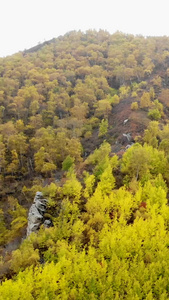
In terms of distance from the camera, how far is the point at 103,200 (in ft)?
114

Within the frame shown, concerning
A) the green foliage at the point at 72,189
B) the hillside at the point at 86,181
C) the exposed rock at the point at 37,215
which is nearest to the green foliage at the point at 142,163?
the hillside at the point at 86,181

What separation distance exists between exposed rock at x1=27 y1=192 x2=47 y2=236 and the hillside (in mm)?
574

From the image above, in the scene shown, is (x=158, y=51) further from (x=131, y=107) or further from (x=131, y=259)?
(x=131, y=259)

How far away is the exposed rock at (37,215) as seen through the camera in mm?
33256

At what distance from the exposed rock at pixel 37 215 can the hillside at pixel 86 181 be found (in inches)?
22.6

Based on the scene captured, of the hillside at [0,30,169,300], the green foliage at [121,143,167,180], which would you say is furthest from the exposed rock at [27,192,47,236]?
the green foliage at [121,143,167,180]

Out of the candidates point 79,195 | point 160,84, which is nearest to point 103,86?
point 160,84

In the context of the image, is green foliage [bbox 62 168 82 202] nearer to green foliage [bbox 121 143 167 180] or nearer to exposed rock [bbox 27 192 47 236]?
exposed rock [bbox 27 192 47 236]

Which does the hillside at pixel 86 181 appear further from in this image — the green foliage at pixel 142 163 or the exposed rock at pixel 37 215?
the exposed rock at pixel 37 215

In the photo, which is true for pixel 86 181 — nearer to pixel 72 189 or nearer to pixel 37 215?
pixel 72 189

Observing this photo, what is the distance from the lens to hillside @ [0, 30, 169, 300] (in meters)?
25.3

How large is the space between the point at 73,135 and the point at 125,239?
136 feet

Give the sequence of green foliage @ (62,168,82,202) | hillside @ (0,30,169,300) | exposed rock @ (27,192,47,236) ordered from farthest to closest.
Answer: green foliage @ (62,168,82,202) → exposed rock @ (27,192,47,236) → hillside @ (0,30,169,300)

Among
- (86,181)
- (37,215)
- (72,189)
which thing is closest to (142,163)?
(86,181)
